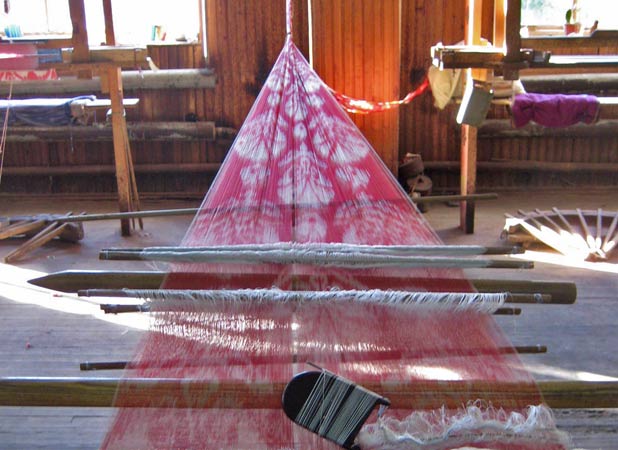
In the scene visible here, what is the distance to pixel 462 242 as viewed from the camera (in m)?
5.27

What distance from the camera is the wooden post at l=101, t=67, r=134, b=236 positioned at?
205 inches

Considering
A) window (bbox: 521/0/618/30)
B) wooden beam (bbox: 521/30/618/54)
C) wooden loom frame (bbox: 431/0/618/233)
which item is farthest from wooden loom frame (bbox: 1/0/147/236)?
window (bbox: 521/0/618/30)

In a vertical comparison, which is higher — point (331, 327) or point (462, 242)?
point (331, 327)

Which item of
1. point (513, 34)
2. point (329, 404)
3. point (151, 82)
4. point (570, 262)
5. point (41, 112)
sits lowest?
point (570, 262)

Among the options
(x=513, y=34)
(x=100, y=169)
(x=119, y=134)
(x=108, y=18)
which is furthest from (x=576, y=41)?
(x=100, y=169)

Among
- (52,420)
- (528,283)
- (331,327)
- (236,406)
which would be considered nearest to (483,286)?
(528,283)

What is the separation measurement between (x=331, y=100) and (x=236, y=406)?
100 inches

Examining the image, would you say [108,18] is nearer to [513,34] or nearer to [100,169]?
[100,169]

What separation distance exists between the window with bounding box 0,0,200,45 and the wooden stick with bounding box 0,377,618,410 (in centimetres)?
594

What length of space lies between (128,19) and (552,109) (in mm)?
4494

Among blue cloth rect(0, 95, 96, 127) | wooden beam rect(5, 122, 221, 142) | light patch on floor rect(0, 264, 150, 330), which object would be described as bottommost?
light patch on floor rect(0, 264, 150, 330)

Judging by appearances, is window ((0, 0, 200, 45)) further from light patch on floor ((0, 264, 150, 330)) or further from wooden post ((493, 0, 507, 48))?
wooden post ((493, 0, 507, 48))

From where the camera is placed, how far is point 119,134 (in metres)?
5.35

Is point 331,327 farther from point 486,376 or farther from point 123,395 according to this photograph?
point 123,395
